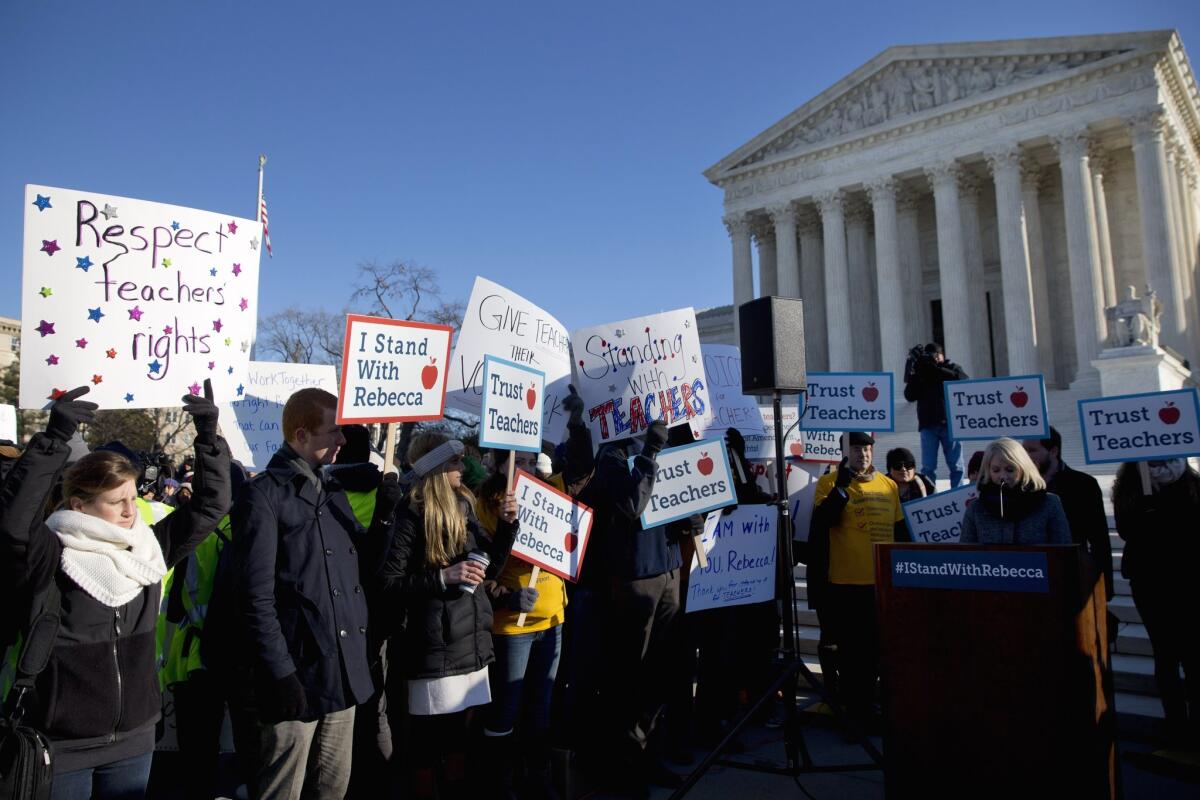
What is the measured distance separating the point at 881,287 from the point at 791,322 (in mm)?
28820

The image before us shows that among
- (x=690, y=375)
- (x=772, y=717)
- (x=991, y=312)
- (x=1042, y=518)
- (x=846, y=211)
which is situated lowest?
(x=772, y=717)

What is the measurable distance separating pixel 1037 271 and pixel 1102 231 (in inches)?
100

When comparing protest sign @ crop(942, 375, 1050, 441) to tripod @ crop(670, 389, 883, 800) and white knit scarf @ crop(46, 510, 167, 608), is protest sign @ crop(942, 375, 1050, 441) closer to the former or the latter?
tripod @ crop(670, 389, 883, 800)

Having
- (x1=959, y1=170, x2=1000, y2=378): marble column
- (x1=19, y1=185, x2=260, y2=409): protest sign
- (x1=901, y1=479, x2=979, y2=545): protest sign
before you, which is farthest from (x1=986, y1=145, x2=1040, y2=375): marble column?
(x1=19, y1=185, x2=260, y2=409): protest sign

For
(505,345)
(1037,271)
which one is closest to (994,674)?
(505,345)

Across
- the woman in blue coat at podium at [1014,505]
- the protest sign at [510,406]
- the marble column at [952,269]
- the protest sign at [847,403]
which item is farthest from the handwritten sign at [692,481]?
the marble column at [952,269]

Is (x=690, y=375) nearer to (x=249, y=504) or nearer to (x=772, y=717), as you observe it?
(x=772, y=717)

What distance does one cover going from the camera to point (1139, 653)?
6.59m

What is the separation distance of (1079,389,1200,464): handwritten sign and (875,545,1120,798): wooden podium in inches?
104

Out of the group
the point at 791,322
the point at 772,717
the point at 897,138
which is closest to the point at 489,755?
the point at 772,717

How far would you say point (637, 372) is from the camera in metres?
6.24

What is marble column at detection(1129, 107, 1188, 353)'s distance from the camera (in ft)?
84.9

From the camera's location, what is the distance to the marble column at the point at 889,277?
3144 cm

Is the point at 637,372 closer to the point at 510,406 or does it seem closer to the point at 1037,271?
the point at 510,406
